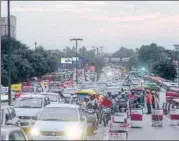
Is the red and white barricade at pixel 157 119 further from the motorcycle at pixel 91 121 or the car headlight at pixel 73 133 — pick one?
the car headlight at pixel 73 133

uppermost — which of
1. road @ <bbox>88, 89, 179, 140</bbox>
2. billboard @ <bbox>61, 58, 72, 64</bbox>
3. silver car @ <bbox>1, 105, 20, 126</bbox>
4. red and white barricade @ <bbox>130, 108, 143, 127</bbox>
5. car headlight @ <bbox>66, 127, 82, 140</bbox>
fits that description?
billboard @ <bbox>61, 58, 72, 64</bbox>

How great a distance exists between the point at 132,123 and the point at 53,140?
436 inches

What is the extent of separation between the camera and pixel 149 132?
2553 centimetres

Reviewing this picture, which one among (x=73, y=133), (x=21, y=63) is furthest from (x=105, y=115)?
(x=21, y=63)

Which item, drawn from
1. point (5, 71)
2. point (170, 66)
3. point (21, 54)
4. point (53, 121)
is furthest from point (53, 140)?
point (170, 66)

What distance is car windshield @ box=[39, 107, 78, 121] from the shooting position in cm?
1975

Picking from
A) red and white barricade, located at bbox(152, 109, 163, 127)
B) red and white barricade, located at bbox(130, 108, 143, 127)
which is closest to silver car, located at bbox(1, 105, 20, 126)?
red and white barricade, located at bbox(130, 108, 143, 127)

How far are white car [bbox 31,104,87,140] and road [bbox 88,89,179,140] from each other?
165 cm

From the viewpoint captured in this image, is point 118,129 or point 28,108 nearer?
point 118,129

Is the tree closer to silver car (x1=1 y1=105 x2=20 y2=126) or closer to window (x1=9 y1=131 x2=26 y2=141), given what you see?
silver car (x1=1 y1=105 x2=20 y2=126)

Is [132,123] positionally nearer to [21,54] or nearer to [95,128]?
[95,128]

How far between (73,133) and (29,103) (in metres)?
8.08

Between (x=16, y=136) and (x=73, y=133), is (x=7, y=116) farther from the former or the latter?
(x=16, y=136)

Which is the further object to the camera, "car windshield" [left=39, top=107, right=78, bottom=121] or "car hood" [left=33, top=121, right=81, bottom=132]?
"car windshield" [left=39, top=107, right=78, bottom=121]
